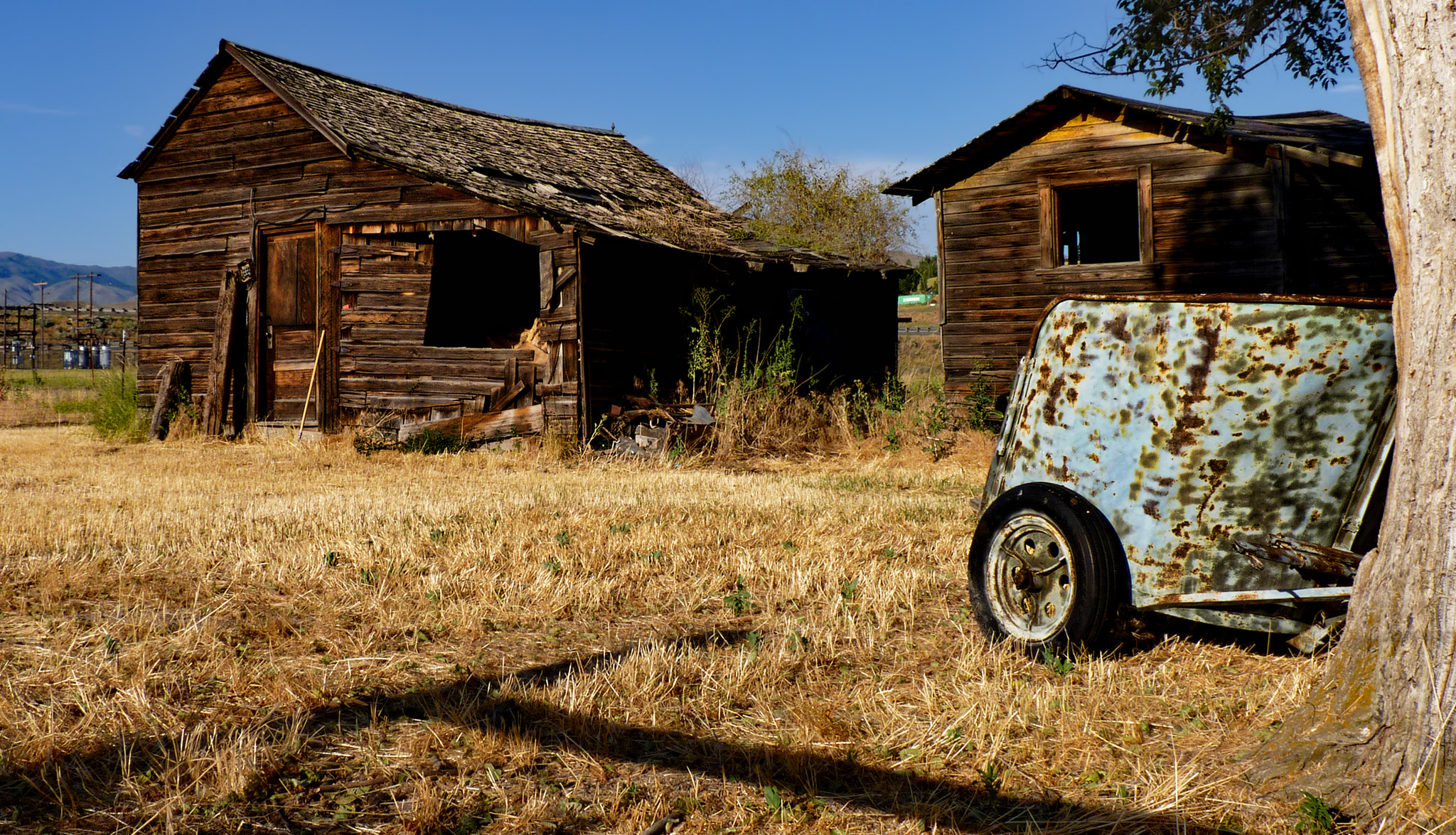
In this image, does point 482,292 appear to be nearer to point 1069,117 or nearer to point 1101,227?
point 1069,117

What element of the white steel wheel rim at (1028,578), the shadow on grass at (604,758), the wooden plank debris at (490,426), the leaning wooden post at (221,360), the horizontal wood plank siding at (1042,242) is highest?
the horizontal wood plank siding at (1042,242)

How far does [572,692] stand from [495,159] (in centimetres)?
1315

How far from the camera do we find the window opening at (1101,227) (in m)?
16.3

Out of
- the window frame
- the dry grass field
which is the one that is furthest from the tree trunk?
the window frame

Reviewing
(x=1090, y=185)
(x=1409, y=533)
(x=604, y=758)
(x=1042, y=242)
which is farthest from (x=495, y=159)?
(x=1409, y=533)

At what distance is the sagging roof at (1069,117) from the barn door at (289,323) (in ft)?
25.8

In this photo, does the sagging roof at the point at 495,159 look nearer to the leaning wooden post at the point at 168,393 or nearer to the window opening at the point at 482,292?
the window opening at the point at 482,292

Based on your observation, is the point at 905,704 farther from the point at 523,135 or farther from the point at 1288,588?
the point at 523,135

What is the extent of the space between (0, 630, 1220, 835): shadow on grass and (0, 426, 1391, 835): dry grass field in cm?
1

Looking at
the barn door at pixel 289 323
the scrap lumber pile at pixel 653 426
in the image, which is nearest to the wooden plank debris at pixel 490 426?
the scrap lumber pile at pixel 653 426

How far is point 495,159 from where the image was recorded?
1552 centimetres

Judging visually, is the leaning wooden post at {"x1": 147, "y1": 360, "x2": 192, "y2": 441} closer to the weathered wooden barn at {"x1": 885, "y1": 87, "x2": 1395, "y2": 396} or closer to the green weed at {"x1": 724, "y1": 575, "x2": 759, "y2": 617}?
the weathered wooden barn at {"x1": 885, "y1": 87, "x2": 1395, "y2": 396}

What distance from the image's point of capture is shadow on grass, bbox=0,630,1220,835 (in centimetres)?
274

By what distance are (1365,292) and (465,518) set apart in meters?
10.5
